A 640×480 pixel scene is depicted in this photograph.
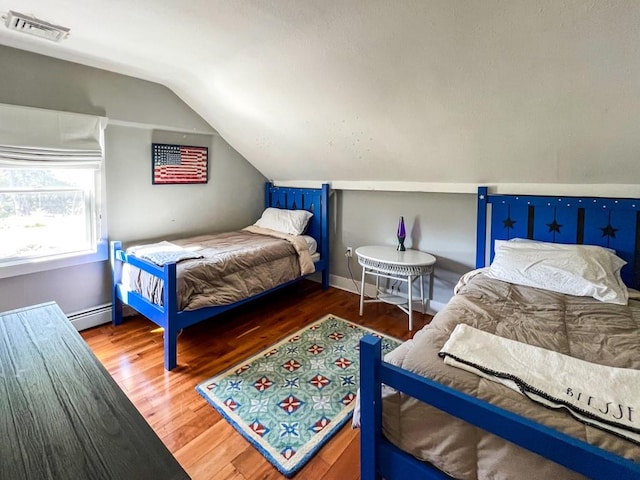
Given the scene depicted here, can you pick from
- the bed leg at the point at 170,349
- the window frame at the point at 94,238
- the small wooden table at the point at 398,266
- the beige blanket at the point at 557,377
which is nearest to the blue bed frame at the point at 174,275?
the bed leg at the point at 170,349

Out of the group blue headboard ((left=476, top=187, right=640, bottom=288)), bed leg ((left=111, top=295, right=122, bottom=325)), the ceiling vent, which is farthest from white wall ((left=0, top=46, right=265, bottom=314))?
blue headboard ((left=476, top=187, right=640, bottom=288))

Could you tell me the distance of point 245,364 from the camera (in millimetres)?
2314

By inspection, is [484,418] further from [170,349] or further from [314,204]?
[314,204]

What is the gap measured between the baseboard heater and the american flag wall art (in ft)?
3.88

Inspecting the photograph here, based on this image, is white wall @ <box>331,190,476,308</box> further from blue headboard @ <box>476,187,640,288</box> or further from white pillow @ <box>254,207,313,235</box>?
white pillow @ <box>254,207,313,235</box>

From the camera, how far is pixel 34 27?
2010 mm

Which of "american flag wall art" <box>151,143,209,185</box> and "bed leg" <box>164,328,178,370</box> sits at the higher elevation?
"american flag wall art" <box>151,143,209,185</box>

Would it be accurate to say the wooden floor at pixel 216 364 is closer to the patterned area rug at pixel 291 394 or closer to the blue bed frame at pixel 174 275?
the patterned area rug at pixel 291 394

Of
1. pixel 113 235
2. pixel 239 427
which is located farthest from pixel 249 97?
pixel 239 427

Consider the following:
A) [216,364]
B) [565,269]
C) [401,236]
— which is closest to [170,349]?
[216,364]

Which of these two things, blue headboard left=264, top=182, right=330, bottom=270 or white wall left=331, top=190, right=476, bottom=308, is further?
blue headboard left=264, top=182, right=330, bottom=270

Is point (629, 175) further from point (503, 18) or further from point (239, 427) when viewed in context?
point (239, 427)

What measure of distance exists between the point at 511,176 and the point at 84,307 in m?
3.51

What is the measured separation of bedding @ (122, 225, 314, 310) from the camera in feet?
8.01
